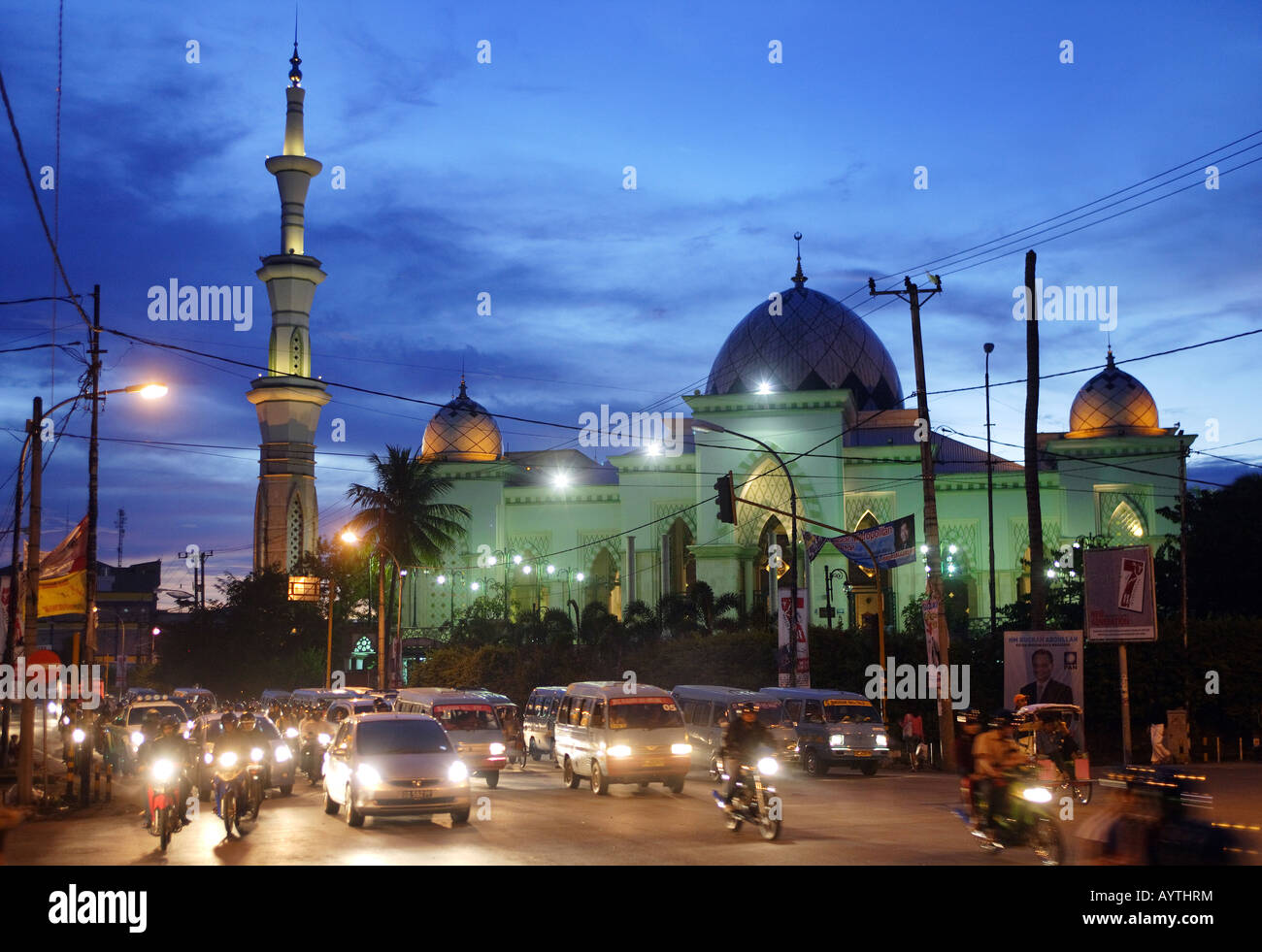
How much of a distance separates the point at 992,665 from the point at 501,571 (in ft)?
121

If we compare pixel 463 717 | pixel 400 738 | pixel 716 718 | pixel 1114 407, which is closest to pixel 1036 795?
pixel 400 738

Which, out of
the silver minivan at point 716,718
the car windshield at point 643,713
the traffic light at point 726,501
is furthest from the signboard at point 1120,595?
the car windshield at point 643,713

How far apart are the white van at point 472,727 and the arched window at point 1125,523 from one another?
133 feet

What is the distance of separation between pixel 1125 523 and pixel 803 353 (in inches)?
654

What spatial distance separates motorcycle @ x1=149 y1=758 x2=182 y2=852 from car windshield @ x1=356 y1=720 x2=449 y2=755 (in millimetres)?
2415

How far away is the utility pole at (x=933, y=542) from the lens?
25.2 metres

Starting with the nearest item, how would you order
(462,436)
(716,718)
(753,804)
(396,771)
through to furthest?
(753,804), (396,771), (716,718), (462,436)

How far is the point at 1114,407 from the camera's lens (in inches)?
2372

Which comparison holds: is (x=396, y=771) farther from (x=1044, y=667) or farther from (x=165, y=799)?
(x=1044, y=667)

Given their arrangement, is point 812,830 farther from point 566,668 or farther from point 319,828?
point 566,668

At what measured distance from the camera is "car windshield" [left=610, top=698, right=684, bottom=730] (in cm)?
2114

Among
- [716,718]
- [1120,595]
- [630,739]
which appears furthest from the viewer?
[716,718]

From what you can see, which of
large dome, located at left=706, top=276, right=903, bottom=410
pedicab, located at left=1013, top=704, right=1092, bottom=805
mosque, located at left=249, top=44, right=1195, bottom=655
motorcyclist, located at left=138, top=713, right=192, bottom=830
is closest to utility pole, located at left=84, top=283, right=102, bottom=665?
motorcyclist, located at left=138, top=713, right=192, bottom=830
